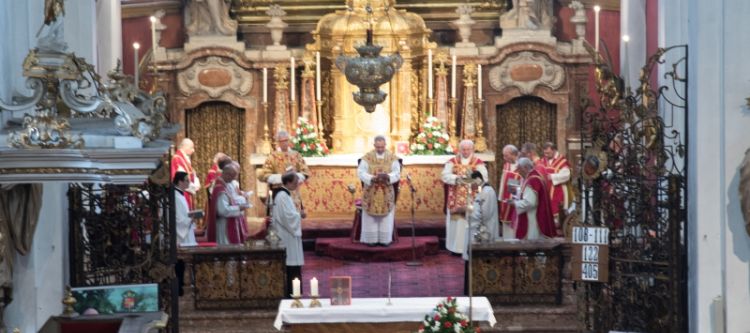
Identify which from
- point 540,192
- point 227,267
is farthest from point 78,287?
point 540,192

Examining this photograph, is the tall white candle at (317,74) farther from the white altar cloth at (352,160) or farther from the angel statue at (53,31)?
the angel statue at (53,31)

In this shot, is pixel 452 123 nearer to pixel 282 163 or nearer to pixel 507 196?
pixel 282 163

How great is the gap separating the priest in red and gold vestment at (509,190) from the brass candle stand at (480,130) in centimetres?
247

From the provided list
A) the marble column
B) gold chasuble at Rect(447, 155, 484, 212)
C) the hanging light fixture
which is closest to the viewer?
the hanging light fixture

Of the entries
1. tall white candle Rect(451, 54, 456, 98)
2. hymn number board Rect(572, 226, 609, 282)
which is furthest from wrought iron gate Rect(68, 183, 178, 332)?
tall white candle Rect(451, 54, 456, 98)

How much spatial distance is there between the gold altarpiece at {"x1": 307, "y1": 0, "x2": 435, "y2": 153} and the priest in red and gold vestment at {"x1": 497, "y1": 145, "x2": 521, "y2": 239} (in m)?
3.05

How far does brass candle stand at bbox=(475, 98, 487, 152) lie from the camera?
25.6 metres

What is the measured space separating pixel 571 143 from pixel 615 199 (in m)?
9.99

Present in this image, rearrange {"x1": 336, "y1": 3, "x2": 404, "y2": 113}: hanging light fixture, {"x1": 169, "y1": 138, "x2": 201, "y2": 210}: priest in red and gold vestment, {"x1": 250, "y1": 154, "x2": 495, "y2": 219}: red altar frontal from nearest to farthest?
1. {"x1": 336, "y1": 3, "x2": 404, "y2": 113}: hanging light fixture
2. {"x1": 169, "y1": 138, "x2": 201, "y2": 210}: priest in red and gold vestment
3. {"x1": 250, "y1": 154, "x2": 495, "y2": 219}: red altar frontal

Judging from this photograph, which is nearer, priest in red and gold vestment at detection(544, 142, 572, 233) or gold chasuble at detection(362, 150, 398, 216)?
gold chasuble at detection(362, 150, 398, 216)

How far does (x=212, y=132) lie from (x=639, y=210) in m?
11.7

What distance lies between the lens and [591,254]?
16.0 meters

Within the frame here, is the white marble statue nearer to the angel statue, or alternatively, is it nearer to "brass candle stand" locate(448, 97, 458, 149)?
"brass candle stand" locate(448, 97, 458, 149)

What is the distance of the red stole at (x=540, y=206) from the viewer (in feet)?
67.5
